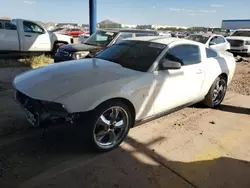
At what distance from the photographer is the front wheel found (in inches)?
128

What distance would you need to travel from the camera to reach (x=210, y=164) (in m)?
3.40

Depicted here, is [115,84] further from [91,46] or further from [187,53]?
[91,46]

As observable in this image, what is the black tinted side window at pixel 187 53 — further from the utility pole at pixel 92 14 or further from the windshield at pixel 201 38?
the windshield at pixel 201 38

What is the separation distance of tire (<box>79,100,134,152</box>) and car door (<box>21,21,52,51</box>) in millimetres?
8639

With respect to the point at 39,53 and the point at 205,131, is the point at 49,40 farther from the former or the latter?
the point at 205,131

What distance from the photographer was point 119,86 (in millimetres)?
3488

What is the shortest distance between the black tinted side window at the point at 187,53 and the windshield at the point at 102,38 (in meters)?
4.57

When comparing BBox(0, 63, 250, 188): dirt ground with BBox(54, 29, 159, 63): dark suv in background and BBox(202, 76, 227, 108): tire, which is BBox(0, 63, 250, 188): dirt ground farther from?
BBox(54, 29, 159, 63): dark suv in background

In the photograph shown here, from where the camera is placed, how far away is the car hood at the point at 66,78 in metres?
3.24

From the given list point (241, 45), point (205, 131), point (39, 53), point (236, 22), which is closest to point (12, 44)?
point (39, 53)

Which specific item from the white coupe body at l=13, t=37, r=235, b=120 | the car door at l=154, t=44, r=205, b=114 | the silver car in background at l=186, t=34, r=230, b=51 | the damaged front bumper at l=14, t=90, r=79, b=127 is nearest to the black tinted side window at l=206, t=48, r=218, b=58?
the white coupe body at l=13, t=37, r=235, b=120

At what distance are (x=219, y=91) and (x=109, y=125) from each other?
3301 millimetres

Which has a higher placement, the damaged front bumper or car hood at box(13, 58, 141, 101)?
car hood at box(13, 58, 141, 101)

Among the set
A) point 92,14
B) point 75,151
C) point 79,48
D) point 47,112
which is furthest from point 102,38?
point 47,112
